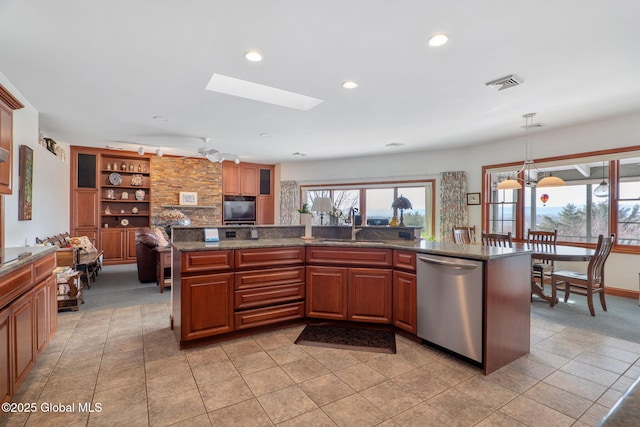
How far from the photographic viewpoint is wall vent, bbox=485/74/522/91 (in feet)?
10.5

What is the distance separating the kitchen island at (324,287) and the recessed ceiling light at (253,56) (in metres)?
1.76

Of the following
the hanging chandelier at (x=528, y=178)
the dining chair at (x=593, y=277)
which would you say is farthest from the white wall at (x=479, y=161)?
the dining chair at (x=593, y=277)

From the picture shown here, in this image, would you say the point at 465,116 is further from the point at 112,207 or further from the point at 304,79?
the point at 112,207

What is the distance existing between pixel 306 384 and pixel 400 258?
1.47 m

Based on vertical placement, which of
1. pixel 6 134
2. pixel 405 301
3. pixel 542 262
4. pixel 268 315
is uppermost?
pixel 6 134

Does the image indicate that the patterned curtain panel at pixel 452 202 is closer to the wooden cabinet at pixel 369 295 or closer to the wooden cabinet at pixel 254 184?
the wooden cabinet at pixel 369 295

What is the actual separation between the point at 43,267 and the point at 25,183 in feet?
6.85

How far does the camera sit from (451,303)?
8.54 ft

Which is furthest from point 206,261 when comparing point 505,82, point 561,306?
point 561,306

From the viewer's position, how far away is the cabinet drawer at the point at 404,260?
116 inches

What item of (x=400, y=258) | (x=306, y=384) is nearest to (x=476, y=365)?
(x=400, y=258)

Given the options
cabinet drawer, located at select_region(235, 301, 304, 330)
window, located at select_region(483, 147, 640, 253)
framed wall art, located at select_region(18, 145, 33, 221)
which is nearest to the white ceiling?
framed wall art, located at select_region(18, 145, 33, 221)

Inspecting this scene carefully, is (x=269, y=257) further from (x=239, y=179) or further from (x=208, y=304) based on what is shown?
(x=239, y=179)

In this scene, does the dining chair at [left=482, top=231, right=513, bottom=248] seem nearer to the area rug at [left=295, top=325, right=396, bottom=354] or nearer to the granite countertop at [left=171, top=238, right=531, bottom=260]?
the granite countertop at [left=171, top=238, right=531, bottom=260]
